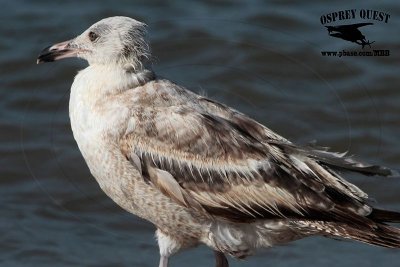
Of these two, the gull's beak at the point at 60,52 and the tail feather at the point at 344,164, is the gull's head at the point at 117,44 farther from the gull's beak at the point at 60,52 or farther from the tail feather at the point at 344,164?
the tail feather at the point at 344,164

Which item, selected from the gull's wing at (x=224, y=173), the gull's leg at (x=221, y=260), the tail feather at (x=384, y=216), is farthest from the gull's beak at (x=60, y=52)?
the tail feather at (x=384, y=216)

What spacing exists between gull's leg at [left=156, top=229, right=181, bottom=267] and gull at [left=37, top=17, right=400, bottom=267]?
0.63ft

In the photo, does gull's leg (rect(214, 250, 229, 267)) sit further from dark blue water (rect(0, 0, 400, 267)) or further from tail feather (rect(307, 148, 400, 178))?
tail feather (rect(307, 148, 400, 178))

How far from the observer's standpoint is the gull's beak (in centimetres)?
952

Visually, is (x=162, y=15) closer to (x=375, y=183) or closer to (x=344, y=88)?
(x=344, y=88)

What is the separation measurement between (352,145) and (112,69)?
428cm

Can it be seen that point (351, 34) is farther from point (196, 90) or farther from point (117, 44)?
point (117, 44)

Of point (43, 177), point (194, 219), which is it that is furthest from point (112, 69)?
point (43, 177)

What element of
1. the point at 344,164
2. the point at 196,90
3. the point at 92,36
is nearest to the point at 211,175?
the point at 344,164

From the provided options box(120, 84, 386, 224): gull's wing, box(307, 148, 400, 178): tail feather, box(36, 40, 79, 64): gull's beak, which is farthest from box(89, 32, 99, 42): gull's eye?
box(307, 148, 400, 178): tail feather

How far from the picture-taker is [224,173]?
8.88 metres

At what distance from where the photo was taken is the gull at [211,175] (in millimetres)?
8820

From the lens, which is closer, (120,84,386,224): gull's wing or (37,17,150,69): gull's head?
(120,84,386,224): gull's wing

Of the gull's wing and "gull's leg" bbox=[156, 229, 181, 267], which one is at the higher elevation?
the gull's wing
